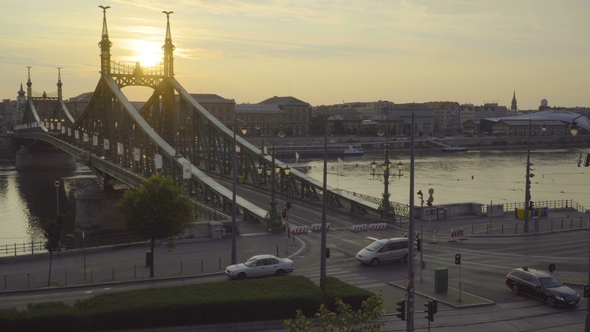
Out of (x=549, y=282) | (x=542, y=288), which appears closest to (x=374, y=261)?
(x=542, y=288)

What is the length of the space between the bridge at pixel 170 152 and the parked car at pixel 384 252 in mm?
10262

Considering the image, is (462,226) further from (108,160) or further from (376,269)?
(108,160)

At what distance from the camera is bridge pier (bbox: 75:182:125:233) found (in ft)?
188

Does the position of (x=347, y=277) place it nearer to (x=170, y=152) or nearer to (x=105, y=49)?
(x=170, y=152)

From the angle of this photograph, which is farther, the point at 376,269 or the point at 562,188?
the point at 562,188

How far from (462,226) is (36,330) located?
30.5 meters

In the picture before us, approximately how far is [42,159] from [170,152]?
7948 centimetres

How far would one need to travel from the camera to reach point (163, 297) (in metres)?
20.5

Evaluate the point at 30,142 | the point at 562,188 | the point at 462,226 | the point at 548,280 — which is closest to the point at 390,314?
the point at 548,280

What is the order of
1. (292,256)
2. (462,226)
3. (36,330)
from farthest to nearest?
(462,226) < (292,256) < (36,330)

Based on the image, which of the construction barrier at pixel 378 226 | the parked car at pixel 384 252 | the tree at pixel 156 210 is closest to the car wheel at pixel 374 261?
the parked car at pixel 384 252

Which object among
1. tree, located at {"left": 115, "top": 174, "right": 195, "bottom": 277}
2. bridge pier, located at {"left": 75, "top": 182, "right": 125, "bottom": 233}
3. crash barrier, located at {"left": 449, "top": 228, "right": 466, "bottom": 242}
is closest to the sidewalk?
tree, located at {"left": 115, "top": 174, "right": 195, "bottom": 277}

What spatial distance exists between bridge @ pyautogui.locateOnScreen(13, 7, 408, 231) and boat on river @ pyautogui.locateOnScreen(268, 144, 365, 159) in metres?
73.4

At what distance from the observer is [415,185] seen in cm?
8769
